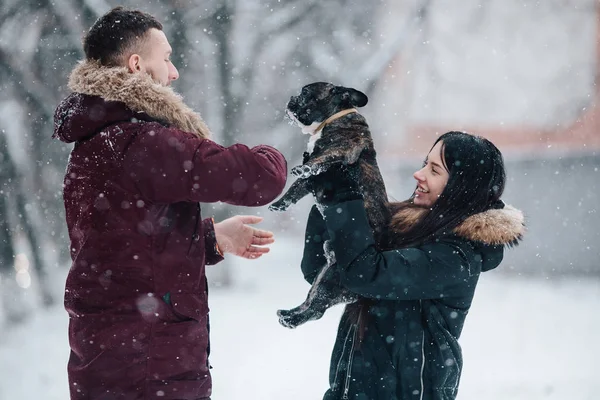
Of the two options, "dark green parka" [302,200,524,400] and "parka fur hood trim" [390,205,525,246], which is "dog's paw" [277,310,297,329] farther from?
"parka fur hood trim" [390,205,525,246]

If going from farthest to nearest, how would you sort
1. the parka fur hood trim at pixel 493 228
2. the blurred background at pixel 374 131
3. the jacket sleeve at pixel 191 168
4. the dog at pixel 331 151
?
the blurred background at pixel 374 131, the dog at pixel 331 151, the parka fur hood trim at pixel 493 228, the jacket sleeve at pixel 191 168

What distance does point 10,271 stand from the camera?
8.14 metres

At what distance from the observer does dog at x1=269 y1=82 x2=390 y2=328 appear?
7.22 ft

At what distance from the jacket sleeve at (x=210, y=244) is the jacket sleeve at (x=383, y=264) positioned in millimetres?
477

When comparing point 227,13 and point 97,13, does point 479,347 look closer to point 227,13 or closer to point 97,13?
point 227,13

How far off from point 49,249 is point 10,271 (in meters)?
0.82

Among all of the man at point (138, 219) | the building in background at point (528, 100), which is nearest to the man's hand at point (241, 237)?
the man at point (138, 219)

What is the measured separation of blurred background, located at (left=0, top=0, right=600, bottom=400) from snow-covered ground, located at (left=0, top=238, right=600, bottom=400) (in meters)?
0.03

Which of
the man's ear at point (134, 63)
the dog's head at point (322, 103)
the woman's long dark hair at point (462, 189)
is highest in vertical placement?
the dog's head at point (322, 103)

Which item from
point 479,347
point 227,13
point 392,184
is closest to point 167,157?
point 479,347

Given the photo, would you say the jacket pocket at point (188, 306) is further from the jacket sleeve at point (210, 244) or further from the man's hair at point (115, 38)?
the man's hair at point (115, 38)

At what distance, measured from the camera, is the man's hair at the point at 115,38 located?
78.1 inches

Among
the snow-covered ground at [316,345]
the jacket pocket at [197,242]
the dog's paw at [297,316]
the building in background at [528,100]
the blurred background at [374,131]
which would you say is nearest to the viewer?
the jacket pocket at [197,242]

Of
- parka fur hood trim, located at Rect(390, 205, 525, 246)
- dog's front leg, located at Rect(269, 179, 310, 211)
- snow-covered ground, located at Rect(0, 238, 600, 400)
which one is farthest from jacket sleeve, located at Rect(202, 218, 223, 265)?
snow-covered ground, located at Rect(0, 238, 600, 400)
